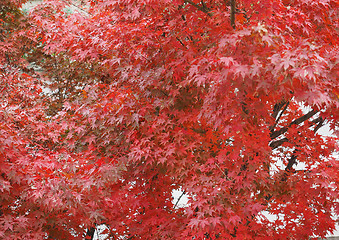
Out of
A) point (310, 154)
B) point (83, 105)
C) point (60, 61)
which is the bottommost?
point (310, 154)

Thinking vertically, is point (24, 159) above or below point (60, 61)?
below

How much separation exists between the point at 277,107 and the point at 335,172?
4.57ft

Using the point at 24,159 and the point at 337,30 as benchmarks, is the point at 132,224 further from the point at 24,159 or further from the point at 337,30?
the point at 337,30

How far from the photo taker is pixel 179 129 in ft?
14.2

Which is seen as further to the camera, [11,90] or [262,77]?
[11,90]

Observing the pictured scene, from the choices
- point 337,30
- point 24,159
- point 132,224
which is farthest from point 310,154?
point 24,159

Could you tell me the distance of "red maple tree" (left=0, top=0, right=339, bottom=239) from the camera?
3424 mm

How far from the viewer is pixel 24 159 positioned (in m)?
3.75

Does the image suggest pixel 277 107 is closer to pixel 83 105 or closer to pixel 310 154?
pixel 310 154

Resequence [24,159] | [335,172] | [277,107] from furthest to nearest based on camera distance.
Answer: [277,107]
[335,172]
[24,159]

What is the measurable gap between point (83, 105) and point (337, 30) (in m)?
3.34

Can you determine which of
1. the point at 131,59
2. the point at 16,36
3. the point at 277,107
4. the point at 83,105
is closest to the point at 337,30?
the point at 277,107

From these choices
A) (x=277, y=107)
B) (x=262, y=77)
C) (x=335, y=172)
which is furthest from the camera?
(x=277, y=107)

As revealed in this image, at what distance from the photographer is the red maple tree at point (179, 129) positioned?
3.42m
